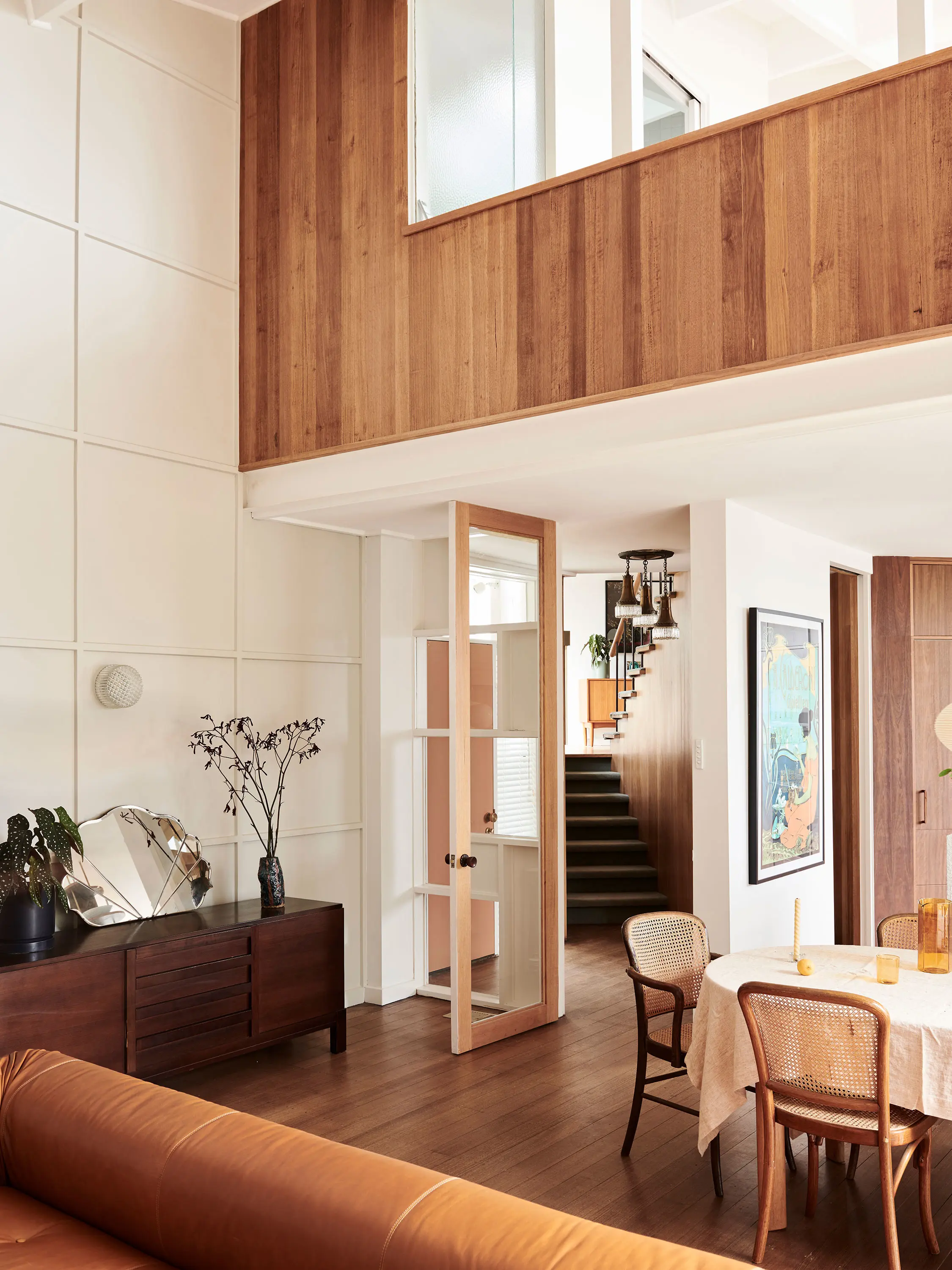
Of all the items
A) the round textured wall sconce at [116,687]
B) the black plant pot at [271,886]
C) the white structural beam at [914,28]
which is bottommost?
the black plant pot at [271,886]

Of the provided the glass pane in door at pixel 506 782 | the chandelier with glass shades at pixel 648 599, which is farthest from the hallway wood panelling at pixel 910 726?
the glass pane in door at pixel 506 782

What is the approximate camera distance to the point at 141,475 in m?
4.82

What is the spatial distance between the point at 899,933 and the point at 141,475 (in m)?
3.72

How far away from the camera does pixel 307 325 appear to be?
513 cm

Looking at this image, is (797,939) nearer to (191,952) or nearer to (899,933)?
(899,933)

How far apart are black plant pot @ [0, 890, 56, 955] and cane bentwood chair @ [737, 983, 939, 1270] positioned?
2.44 m

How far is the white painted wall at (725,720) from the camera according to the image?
16.3ft

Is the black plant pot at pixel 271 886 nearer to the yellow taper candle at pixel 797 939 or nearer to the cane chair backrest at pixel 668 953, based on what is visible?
the cane chair backrest at pixel 668 953

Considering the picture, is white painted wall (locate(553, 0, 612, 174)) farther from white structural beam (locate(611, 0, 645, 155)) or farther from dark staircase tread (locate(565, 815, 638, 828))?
dark staircase tread (locate(565, 815, 638, 828))

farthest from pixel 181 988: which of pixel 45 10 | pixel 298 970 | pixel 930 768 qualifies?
pixel 930 768

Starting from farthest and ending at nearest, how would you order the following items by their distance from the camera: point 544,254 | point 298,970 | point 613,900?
point 613,900, point 298,970, point 544,254

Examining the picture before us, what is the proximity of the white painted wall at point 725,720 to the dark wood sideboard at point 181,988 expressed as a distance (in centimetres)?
174

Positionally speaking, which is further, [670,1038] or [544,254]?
[544,254]

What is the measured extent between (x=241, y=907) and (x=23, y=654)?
150 cm
